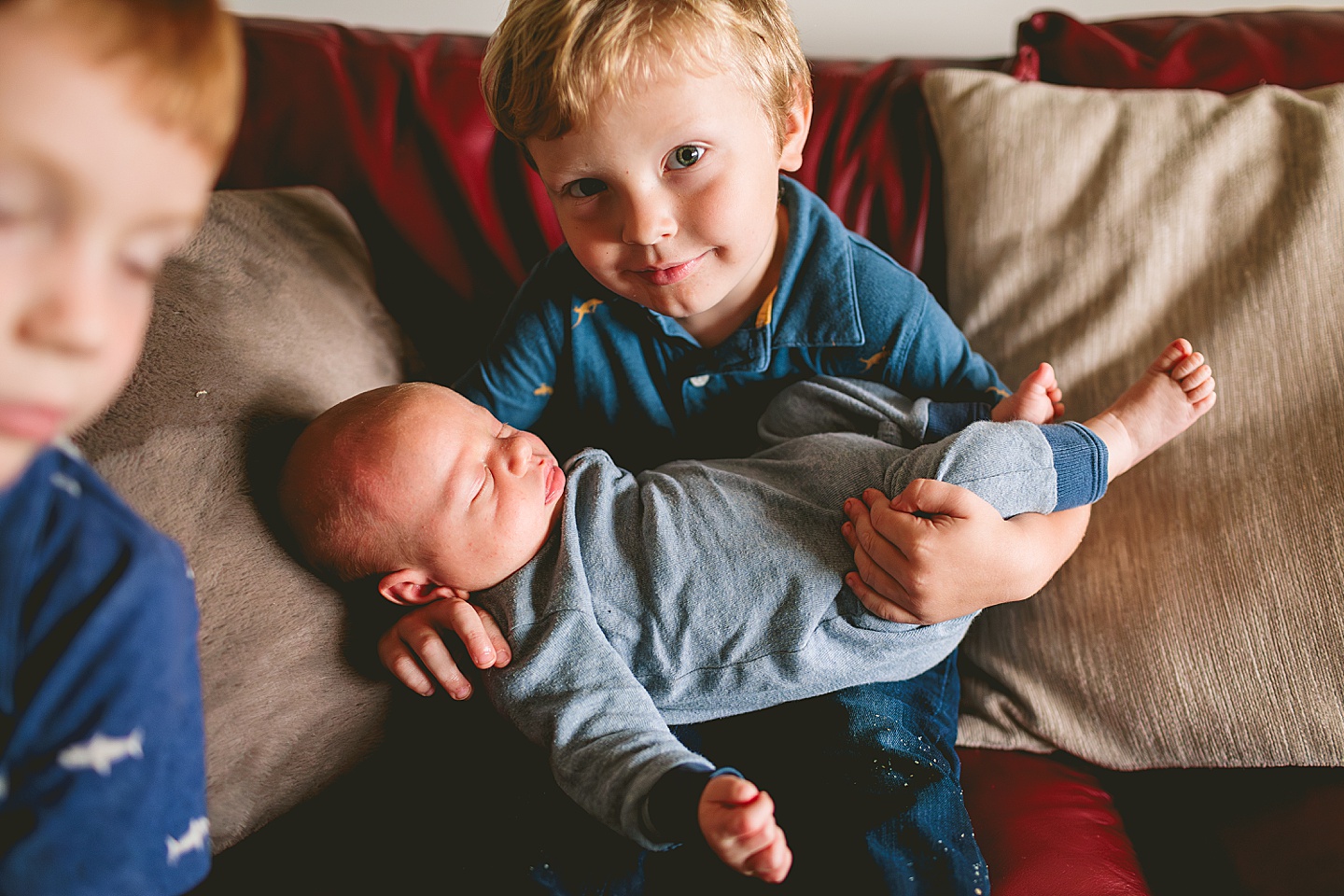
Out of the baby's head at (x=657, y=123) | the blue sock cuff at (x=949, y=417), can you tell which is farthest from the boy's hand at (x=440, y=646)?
the blue sock cuff at (x=949, y=417)

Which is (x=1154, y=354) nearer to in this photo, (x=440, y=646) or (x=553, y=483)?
(x=553, y=483)

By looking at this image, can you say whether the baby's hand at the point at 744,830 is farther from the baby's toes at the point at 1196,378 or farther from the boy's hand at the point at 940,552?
the baby's toes at the point at 1196,378

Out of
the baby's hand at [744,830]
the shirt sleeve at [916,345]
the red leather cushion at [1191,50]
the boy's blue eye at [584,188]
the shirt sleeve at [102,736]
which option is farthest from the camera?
the red leather cushion at [1191,50]

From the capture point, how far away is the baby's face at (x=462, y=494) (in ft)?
3.10

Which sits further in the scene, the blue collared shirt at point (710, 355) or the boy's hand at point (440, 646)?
the blue collared shirt at point (710, 355)

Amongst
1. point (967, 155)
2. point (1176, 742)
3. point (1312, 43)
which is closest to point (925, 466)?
point (1176, 742)

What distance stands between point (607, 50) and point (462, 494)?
45 cm

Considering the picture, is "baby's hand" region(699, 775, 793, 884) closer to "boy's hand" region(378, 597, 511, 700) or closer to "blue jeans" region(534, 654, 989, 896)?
"blue jeans" region(534, 654, 989, 896)

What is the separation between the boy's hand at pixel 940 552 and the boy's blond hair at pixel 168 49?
65 centimetres

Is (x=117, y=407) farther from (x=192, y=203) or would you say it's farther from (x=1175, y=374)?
(x=1175, y=374)

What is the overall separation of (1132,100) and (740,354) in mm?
624

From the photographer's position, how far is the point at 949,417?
105cm

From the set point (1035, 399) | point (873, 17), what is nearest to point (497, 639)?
point (1035, 399)

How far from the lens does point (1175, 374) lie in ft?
3.28
